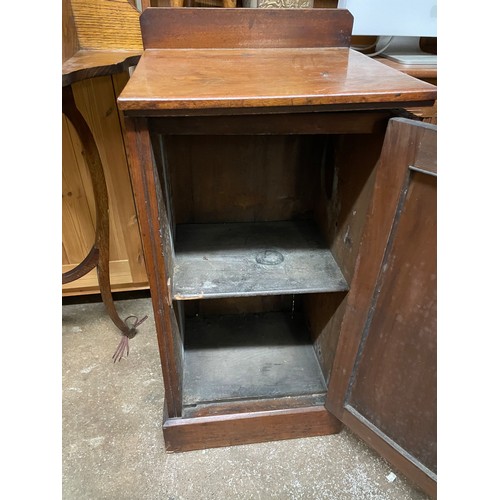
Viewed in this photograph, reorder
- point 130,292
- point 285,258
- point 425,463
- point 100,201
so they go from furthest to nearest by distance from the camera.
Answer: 1. point 130,292
2. point 100,201
3. point 285,258
4. point 425,463

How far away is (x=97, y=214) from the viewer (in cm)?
121

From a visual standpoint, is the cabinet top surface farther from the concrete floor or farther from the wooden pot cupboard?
the concrete floor

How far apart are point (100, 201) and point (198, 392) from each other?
2.16ft

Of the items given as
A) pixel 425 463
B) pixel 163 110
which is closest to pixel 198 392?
pixel 425 463

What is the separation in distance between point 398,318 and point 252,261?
0.41m

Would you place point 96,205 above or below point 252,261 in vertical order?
above

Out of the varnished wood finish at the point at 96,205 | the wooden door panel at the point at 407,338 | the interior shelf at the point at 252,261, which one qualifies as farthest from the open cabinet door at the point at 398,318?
the varnished wood finish at the point at 96,205

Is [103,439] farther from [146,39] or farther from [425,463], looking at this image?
[146,39]

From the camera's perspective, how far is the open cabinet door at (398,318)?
2.23ft

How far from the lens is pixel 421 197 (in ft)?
2.22

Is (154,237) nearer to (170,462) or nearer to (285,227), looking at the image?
(285,227)

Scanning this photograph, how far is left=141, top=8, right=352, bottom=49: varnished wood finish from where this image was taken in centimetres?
88

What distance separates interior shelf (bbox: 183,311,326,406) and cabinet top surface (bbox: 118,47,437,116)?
32.6 inches

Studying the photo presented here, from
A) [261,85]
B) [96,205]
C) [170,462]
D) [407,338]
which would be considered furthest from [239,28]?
[170,462]
